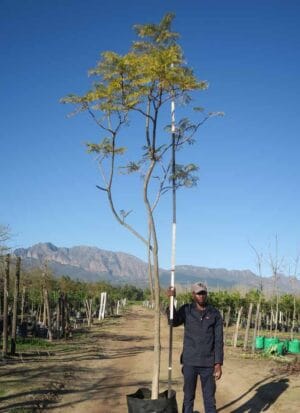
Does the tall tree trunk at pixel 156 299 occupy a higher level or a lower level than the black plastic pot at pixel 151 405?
higher

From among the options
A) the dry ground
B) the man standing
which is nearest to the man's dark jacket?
the man standing

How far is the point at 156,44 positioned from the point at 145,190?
8.14 feet

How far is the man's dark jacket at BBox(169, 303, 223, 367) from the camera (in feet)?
23.6

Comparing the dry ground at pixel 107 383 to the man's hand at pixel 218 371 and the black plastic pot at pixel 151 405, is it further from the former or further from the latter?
the man's hand at pixel 218 371

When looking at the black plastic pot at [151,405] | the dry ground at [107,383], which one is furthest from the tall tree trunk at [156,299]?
the dry ground at [107,383]

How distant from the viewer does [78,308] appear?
5528 cm

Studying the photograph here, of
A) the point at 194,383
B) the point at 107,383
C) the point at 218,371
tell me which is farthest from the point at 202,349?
the point at 107,383

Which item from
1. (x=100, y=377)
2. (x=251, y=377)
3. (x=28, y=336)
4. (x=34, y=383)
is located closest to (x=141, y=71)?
(x=34, y=383)

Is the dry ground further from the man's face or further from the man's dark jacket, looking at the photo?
the man's face

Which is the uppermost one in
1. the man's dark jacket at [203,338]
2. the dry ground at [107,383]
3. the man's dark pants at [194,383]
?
the man's dark jacket at [203,338]

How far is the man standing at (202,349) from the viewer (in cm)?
718

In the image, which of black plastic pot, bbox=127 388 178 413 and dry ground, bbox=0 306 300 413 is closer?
black plastic pot, bbox=127 388 178 413

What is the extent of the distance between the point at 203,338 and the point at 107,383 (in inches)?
228

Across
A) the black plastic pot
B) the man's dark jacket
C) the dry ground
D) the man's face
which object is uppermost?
the man's face
